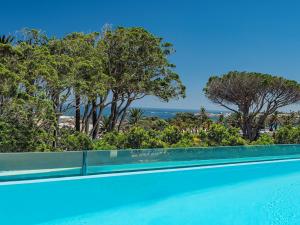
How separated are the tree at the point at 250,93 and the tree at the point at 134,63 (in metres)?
Answer: 9.54

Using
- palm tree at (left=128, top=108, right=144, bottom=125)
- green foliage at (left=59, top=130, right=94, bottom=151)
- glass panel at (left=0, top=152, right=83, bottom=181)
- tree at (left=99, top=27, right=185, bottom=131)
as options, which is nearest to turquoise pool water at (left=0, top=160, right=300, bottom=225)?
glass panel at (left=0, top=152, right=83, bottom=181)

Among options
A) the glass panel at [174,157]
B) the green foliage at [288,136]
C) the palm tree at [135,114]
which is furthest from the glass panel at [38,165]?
the palm tree at [135,114]

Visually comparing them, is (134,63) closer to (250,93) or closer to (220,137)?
(220,137)

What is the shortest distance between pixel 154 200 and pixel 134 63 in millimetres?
18190

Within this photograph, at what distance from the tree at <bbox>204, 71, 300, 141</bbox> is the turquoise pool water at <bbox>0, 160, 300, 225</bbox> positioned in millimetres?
25978

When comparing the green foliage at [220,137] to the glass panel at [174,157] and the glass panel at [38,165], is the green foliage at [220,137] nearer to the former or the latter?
the glass panel at [174,157]

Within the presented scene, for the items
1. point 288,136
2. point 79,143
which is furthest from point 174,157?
point 288,136

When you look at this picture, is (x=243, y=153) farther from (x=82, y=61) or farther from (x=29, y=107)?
(x=82, y=61)

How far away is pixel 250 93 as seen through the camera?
113ft

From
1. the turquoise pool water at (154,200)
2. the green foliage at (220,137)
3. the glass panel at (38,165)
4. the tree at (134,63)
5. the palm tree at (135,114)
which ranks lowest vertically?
the turquoise pool water at (154,200)

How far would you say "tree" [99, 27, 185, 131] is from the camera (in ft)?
78.7

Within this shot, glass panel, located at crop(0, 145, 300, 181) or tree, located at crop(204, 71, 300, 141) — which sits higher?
tree, located at crop(204, 71, 300, 141)

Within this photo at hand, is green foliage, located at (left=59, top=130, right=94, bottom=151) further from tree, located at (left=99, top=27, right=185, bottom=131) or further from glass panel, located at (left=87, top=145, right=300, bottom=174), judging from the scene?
tree, located at (left=99, top=27, right=185, bottom=131)

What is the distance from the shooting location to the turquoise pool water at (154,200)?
19.4ft
